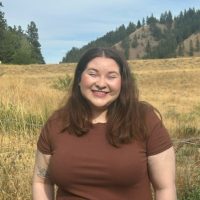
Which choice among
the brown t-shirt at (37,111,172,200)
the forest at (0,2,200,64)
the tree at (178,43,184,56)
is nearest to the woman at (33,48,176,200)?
the brown t-shirt at (37,111,172,200)

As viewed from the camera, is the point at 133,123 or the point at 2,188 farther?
the point at 2,188

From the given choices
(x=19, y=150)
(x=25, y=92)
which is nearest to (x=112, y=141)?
(x=19, y=150)

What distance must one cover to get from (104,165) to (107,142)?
11 cm

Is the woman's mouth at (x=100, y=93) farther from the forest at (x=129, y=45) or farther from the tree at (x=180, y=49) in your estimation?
the tree at (x=180, y=49)

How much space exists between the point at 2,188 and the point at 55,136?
1.84 m

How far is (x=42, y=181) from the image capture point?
8.55ft

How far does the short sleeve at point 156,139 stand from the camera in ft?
7.65

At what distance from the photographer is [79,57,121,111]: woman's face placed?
2.42 metres

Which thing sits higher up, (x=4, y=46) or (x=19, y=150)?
(x=4, y=46)

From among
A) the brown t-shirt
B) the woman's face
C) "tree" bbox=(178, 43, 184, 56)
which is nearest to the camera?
the brown t-shirt

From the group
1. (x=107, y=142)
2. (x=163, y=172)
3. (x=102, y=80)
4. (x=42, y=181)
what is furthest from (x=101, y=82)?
(x=42, y=181)

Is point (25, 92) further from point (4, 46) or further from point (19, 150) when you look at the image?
point (4, 46)

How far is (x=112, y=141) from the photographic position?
234 cm

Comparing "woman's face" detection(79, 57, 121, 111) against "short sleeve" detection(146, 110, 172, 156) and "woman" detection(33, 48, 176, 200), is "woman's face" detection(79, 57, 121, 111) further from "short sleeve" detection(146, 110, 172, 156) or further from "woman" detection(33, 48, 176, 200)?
"short sleeve" detection(146, 110, 172, 156)
